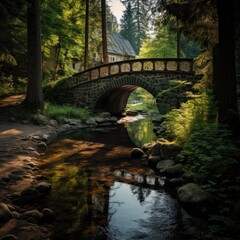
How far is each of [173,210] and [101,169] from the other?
3281 mm

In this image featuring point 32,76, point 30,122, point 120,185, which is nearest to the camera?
point 120,185

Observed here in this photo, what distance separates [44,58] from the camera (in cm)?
2575

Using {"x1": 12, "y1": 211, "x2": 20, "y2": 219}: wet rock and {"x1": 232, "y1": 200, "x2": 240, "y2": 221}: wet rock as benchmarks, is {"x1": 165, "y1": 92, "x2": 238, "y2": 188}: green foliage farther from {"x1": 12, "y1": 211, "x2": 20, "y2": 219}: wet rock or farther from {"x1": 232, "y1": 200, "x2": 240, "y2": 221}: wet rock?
{"x1": 12, "y1": 211, "x2": 20, "y2": 219}: wet rock

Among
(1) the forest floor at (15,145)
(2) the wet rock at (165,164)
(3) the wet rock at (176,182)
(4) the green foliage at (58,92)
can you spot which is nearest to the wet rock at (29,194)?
(1) the forest floor at (15,145)

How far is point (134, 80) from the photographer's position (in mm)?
19734

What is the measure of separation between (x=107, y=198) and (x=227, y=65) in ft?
15.0

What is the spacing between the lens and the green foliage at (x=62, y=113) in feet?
55.4

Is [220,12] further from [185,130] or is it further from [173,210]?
[173,210]

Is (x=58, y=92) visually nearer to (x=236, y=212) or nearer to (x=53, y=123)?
(x=53, y=123)

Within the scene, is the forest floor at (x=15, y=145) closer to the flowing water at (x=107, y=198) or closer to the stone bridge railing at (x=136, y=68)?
the flowing water at (x=107, y=198)

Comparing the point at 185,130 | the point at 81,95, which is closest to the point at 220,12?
the point at 185,130

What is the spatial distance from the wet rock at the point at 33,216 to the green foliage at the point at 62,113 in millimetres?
11554

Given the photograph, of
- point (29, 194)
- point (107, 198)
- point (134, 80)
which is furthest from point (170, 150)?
point (134, 80)

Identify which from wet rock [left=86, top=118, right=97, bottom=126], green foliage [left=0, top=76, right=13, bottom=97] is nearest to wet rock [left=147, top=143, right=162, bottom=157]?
wet rock [left=86, top=118, right=97, bottom=126]
